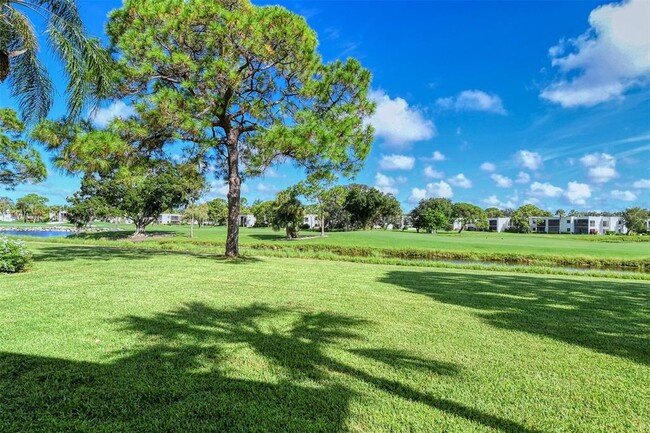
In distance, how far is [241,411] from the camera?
229 cm

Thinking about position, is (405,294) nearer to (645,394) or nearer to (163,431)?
(645,394)

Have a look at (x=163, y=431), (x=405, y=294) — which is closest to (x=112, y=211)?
(x=405, y=294)

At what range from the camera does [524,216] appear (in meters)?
90.3

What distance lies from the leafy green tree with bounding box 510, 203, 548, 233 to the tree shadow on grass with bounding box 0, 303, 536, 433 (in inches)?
3621

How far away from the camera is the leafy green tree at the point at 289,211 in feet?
112

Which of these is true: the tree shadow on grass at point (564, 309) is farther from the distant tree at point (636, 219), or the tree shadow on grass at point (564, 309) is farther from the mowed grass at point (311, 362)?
the distant tree at point (636, 219)

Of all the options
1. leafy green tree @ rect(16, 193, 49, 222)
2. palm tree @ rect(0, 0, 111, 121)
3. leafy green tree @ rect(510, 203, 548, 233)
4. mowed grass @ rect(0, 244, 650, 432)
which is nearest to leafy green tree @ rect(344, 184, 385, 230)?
leafy green tree @ rect(510, 203, 548, 233)

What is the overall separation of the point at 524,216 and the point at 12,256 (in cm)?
10101

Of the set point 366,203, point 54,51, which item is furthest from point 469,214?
point 54,51

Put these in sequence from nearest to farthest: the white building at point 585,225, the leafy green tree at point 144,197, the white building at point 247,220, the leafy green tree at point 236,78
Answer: the leafy green tree at point 236,78 → the leafy green tree at point 144,197 → the white building at point 585,225 → the white building at point 247,220

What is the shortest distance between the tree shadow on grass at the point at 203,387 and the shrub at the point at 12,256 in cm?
535

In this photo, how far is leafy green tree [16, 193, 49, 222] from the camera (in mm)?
90062

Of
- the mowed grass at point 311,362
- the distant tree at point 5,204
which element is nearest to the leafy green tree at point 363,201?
the mowed grass at point 311,362

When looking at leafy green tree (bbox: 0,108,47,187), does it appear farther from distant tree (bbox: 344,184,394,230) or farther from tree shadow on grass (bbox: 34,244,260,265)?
distant tree (bbox: 344,184,394,230)
